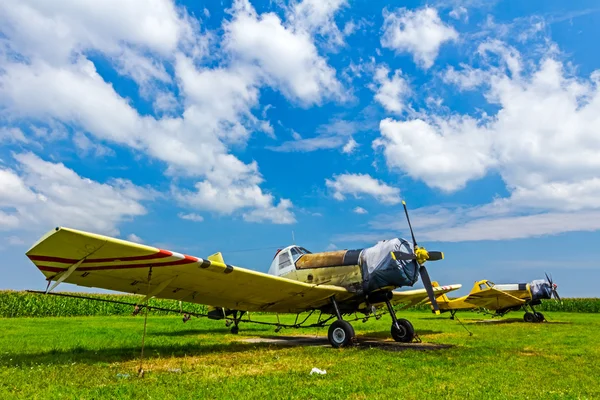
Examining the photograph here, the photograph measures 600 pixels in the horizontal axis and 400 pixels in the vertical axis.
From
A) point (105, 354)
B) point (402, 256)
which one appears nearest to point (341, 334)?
point (402, 256)

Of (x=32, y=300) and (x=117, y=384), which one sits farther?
(x=32, y=300)

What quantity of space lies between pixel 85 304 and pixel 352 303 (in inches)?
1104

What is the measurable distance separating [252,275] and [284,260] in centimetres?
369

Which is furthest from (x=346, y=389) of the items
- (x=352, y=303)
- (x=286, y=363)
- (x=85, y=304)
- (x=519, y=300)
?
(x=85, y=304)

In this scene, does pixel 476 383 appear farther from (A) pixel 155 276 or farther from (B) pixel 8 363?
(B) pixel 8 363

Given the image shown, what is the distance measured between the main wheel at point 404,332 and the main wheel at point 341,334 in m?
2.28

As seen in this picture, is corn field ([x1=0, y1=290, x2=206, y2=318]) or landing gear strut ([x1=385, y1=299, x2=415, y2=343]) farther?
corn field ([x1=0, y1=290, x2=206, y2=318])

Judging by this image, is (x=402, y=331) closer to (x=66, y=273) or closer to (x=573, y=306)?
(x=66, y=273)

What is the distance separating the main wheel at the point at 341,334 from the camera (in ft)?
34.8

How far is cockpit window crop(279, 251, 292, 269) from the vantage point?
12852 mm

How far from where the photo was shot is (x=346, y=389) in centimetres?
579

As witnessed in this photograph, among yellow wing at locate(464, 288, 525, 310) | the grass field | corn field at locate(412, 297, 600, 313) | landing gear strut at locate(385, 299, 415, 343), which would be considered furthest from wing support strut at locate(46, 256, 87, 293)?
corn field at locate(412, 297, 600, 313)

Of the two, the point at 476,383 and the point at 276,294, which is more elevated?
the point at 276,294

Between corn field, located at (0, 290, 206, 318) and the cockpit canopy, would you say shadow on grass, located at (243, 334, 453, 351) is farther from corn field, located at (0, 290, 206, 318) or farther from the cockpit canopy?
corn field, located at (0, 290, 206, 318)
